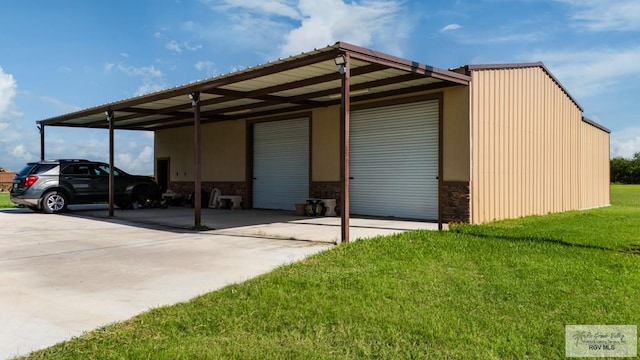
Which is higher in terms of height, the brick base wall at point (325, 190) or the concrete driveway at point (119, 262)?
the brick base wall at point (325, 190)

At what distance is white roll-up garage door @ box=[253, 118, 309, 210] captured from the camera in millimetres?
14820

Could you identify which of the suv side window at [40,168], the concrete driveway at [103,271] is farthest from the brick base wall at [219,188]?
the concrete driveway at [103,271]

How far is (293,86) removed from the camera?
1066cm

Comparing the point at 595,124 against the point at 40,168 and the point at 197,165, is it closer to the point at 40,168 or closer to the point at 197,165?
the point at 197,165

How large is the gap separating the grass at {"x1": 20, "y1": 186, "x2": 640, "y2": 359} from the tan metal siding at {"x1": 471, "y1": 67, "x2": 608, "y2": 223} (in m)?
4.41

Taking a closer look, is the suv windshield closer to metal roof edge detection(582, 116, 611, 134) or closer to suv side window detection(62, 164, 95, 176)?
suv side window detection(62, 164, 95, 176)

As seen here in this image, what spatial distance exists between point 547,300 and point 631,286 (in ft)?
4.10

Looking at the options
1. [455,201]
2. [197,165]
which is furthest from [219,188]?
[455,201]

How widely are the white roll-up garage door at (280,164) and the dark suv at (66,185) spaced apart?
396cm

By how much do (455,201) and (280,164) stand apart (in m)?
6.44

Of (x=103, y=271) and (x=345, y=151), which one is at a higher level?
(x=345, y=151)

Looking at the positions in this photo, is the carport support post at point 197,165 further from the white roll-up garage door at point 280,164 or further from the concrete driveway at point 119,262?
the white roll-up garage door at point 280,164

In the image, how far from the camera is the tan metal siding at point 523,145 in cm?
1098

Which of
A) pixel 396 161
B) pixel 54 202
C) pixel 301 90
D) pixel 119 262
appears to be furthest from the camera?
pixel 54 202
